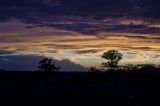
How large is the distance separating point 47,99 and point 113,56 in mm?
55413

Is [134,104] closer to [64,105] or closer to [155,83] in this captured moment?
[64,105]

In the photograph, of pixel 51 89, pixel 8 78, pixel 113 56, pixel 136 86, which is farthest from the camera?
pixel 113 56

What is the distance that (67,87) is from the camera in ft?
152

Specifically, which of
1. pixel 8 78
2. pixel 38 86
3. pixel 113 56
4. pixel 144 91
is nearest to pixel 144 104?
pixel 144 91

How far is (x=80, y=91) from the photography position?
44.7 m

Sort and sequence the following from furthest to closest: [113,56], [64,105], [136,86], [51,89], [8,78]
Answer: [113,56] < [8,78] < [136,86] < [51,89] < [64,105]

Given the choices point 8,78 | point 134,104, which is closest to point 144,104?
point 134,104

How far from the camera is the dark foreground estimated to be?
4097cm

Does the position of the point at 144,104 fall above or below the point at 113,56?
below

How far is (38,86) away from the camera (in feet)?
157

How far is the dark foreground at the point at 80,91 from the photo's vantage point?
41.0m

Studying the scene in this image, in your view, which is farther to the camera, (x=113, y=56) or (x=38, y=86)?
(x=113, y=56)

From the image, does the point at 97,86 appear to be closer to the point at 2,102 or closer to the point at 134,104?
the point at 134,104

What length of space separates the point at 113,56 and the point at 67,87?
166 feet
